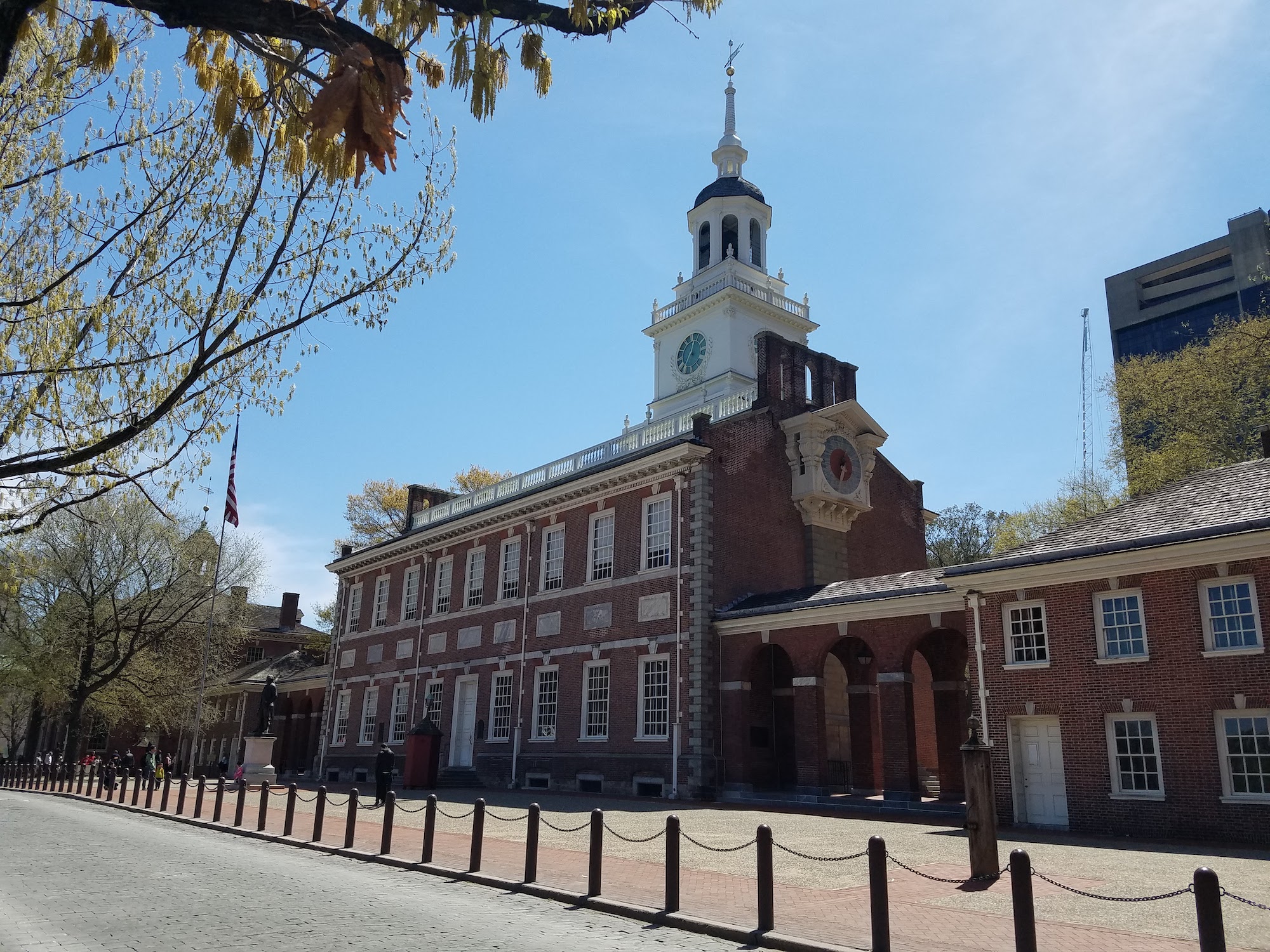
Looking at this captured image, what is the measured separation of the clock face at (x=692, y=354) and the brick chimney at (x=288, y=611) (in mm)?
38075

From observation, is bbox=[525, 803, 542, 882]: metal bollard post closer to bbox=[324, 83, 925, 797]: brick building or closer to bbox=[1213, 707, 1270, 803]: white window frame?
bbox=[1213, 707, 1270, 803]: white window frame

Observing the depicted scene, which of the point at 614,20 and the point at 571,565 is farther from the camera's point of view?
the point at 571,565

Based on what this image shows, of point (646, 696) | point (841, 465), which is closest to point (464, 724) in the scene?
point (646, 696)

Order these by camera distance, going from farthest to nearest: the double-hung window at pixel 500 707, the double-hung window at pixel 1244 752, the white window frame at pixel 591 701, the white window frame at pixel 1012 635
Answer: the double-hung window at pixel 500 707
the white window frame at pixel 591 701
the white window frame at pixel 1012 635
the double-hung window at pixel 1244 752

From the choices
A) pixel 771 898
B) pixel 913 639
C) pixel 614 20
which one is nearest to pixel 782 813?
pixel 913 639

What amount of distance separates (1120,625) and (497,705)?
20573 mm

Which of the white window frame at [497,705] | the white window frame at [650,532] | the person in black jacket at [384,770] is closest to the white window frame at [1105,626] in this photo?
the white window frame at [650,532]

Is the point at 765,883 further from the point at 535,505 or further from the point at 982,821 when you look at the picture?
the point at 535,505

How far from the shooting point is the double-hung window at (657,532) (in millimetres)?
27844

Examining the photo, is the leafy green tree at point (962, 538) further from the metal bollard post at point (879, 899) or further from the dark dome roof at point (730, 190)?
the metal bollard post at point (879, 899)

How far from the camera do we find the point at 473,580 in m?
35.8

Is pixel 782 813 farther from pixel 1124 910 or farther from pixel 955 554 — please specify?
pixel 955 554

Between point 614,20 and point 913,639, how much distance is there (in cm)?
1888

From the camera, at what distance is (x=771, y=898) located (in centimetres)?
921
